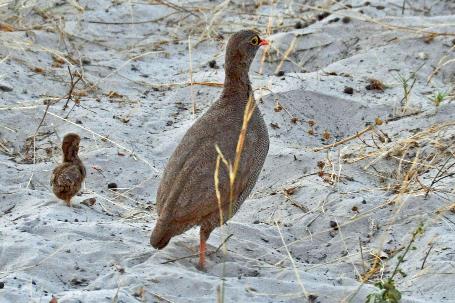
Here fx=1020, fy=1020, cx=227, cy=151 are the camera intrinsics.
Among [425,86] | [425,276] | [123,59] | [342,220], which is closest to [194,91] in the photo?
[123,59]

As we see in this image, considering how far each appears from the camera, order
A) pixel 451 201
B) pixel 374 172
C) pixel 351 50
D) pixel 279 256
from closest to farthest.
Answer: pixel 279 256
pixel 451 201
pixel 374 172
pixel 351 50

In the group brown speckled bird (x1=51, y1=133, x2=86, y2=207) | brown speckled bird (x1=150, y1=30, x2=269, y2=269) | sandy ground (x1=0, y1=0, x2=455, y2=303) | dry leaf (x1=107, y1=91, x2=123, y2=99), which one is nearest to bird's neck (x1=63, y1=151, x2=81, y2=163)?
brown speckled bird (x1=51, y1=133, x2=86, y2=207)

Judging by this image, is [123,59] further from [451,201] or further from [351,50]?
[451,201]

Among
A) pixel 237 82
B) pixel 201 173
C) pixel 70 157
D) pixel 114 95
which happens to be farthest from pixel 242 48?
pixel 114 95

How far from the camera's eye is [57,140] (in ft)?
24.2

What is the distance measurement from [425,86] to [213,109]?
279 centimetres

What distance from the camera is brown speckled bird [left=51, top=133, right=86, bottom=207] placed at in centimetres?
605

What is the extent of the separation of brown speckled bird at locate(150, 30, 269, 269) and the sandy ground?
24 cm

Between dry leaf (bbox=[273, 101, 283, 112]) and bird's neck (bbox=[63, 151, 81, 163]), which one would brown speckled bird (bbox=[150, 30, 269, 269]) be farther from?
dry leaf (bbox=[273, 101, 283, 112])

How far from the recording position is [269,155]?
23.6 ft

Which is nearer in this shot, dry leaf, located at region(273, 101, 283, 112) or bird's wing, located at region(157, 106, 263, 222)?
bird's wing, located at region(157, 106, 263, 222)

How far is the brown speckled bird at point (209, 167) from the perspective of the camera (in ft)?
17.4

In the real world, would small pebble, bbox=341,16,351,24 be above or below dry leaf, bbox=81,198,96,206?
above

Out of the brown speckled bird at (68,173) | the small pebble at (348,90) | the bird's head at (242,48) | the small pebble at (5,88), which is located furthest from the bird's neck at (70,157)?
the small pebble at (348,90)
